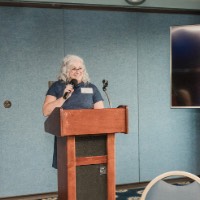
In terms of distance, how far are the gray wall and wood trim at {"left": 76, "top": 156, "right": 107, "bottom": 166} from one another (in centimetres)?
180

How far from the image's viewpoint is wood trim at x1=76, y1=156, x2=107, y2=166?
215 cm

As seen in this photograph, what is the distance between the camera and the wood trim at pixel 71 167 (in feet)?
6.91

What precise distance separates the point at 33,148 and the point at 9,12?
160 cm

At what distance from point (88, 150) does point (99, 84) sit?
1.95 metres

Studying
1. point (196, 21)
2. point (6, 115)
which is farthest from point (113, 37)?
point (6, 115)

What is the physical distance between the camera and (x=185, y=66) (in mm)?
3904

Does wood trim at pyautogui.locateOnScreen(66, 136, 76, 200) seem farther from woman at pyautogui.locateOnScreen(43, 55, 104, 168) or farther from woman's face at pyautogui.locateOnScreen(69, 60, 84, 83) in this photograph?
woman's face at pyautogui.locateOnScreen(69, 60, 84, 83)

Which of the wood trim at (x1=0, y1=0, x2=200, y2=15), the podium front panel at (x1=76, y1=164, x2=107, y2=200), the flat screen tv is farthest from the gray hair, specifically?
the flat screen tv

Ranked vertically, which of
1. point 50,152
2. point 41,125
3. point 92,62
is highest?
point 92,62

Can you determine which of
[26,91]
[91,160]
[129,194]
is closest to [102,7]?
[26,91]

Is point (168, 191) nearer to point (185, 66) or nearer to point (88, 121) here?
point (88, 121)

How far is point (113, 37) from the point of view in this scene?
412 cm

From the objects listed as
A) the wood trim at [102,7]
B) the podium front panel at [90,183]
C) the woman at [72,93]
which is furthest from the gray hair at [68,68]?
the wood trim at [102,7]

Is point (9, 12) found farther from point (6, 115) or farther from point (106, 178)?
point (106, 178)
